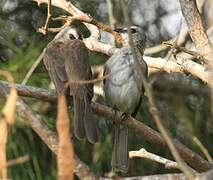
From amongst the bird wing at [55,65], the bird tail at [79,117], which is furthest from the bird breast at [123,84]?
the bird tail at [79,117]

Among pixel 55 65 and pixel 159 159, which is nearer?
pixel 159 159

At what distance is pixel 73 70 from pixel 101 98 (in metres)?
1.42

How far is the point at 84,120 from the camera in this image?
3.33 metres

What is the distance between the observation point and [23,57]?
4.79m

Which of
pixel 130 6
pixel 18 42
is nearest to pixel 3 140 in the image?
pixel 18 42

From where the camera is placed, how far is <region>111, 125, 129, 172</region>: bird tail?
385cm

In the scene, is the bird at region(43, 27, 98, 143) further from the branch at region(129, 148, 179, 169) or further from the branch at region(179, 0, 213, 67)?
the branch at region(179, 0, 213, 67)

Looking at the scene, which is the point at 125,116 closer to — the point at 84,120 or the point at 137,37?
the point at 84,120

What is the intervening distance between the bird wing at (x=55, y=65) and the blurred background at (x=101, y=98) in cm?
61

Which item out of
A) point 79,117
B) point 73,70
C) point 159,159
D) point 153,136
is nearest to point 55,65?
point 73,70

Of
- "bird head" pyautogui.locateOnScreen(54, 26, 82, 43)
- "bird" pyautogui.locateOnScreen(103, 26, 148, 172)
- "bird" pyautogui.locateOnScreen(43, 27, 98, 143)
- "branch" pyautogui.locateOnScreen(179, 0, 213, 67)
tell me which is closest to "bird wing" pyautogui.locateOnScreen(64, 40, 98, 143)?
"bird" pyautogui.locateOnScreen(43, 27, 98, 143)

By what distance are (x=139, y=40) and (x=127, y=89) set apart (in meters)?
0.41

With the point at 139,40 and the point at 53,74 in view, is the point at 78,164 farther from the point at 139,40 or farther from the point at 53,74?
the point at 139,40

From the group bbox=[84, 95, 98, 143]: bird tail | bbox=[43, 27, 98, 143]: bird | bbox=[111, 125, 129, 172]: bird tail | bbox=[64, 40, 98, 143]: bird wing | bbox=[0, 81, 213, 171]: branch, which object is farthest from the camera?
bbox=[111, 125, 129, 172]: bird tail
